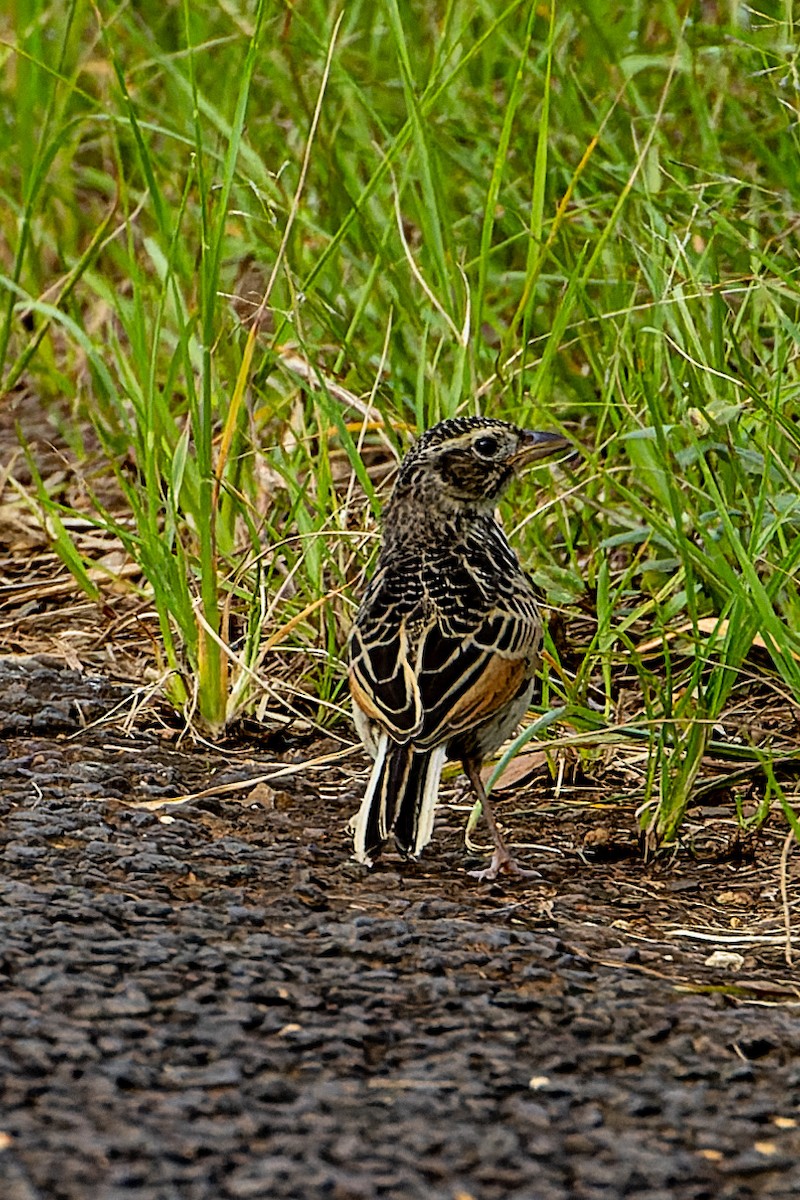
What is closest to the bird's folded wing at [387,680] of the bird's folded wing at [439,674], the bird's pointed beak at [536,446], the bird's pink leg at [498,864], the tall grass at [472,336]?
the bird's folded wing at [439,674]

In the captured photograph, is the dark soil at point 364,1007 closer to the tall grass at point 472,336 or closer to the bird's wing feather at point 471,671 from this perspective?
the bird's wing feather at point 471,671

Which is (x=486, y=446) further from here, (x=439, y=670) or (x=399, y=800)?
(x=399, y=800)

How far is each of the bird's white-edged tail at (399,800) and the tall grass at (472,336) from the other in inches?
18.3

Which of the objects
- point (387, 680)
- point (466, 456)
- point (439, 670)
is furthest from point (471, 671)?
point (466, 456)

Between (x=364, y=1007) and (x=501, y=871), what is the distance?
0.97 meters

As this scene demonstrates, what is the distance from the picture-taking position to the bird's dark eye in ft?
14.6

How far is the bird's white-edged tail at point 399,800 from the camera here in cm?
378

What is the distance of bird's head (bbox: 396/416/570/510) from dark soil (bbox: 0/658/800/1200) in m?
0.77

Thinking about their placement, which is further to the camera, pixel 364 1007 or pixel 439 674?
pixel 439 674

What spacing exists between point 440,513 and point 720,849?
1.05 meters

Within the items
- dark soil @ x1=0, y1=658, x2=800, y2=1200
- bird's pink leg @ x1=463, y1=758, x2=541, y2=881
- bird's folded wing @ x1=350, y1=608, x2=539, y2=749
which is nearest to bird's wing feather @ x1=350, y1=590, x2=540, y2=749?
bird's folded wing @ x1=350, y1=608, x2=539, y2=749

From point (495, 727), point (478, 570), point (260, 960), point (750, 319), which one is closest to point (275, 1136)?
point (260, 960)

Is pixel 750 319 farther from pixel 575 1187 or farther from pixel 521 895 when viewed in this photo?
pixel 575 1187

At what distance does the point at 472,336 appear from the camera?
16.4 ft
